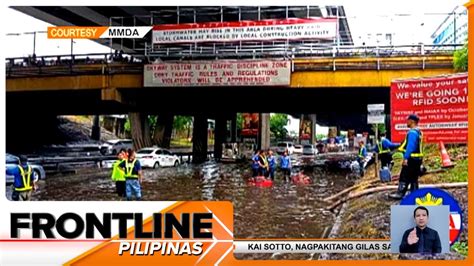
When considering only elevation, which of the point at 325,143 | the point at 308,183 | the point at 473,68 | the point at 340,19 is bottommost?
the point at 308,183

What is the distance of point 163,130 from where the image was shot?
4512 millimetres

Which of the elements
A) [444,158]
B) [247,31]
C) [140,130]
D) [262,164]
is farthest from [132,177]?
[444,158]

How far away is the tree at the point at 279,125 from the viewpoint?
4457mm

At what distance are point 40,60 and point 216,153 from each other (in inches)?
60.7

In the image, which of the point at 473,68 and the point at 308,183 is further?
the point at 308,183

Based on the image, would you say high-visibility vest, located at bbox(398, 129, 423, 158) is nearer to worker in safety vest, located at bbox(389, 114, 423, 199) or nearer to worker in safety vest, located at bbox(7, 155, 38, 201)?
worker in safety vest, located at bbox(389, 114, 423, 199)

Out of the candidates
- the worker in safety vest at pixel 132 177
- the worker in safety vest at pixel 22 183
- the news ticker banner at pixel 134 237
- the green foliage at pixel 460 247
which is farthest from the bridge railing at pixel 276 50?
the green foliage at pixel 460 247

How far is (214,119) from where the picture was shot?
4480mm

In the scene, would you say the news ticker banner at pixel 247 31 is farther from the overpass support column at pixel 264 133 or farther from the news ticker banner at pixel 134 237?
the news ticker banner at pixel 134 237

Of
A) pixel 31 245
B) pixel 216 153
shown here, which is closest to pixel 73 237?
pixel 31 245

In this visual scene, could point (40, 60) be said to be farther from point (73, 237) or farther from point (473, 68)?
point (473, 68)

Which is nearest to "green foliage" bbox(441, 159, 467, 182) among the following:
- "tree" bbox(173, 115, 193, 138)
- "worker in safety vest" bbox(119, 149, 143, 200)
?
"tree" bbox(173, 115, 193, 138)

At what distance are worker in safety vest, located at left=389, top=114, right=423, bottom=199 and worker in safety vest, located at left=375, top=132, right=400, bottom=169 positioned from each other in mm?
70

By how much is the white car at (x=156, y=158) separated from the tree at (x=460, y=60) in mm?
2219
